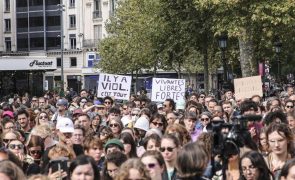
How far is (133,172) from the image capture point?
6.85 meters

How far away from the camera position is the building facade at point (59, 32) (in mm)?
83125

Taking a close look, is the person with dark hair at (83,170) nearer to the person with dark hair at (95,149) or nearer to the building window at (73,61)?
the person with dark hair at (95,149)

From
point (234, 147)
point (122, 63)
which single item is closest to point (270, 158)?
point (234, 147)

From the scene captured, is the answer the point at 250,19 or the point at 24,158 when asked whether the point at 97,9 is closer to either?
the point at 250,19

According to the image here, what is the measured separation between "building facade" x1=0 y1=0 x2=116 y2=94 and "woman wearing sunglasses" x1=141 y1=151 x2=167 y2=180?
7051 cm

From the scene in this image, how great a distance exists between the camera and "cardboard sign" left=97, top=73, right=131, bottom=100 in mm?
19814

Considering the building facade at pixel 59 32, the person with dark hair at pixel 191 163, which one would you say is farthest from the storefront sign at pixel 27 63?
the person with dark hair at pixel 191 163

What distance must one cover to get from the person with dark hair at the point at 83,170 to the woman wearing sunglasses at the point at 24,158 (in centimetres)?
159

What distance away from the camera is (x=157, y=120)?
12.6 m

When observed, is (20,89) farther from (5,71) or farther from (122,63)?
(122,63)

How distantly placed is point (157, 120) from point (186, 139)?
77.0 inches

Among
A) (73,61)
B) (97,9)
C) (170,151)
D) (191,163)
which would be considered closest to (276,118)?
(170,151)

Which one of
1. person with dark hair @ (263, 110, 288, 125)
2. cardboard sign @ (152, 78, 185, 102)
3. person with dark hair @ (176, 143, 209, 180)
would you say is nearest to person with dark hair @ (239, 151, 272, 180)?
person with dark hair @ (176, 143, 209, 180)

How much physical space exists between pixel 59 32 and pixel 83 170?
3183 inches
